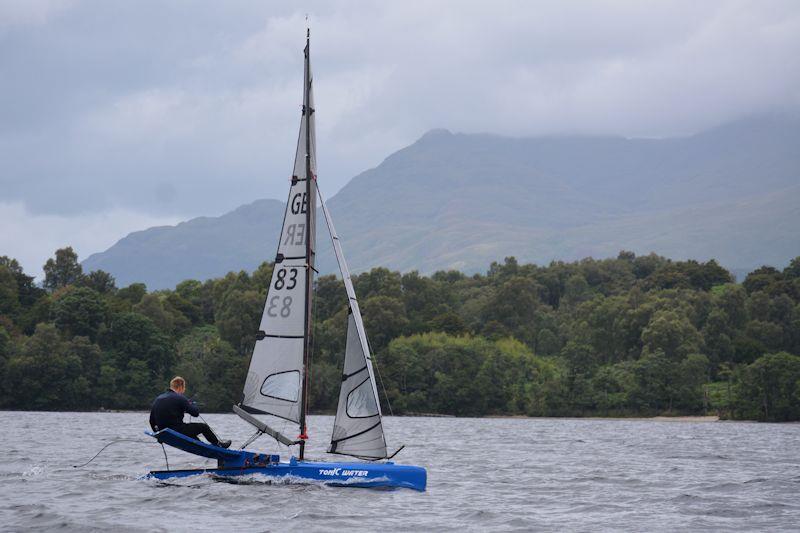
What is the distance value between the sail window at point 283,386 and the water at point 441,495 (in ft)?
8.44

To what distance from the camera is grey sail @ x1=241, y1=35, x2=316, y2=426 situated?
105 feet

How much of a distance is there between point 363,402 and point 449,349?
100.0 m

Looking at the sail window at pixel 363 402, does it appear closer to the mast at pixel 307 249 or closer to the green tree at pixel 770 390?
the mast at pixel 307 249

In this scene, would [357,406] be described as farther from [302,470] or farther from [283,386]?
[302,470]

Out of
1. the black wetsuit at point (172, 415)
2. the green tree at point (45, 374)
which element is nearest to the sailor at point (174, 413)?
the black wetsuit at point (172, 415)

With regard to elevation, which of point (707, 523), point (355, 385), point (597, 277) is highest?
point (597, 277)

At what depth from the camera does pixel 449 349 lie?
132 m

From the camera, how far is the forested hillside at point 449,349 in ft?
381

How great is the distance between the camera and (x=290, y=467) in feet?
105

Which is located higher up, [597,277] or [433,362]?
[597,277]

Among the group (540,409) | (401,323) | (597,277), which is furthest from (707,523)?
(597,277)

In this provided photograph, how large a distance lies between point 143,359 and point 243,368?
11.5m

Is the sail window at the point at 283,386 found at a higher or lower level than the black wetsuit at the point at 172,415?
higher

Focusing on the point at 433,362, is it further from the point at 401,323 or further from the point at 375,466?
the point at 375,466
